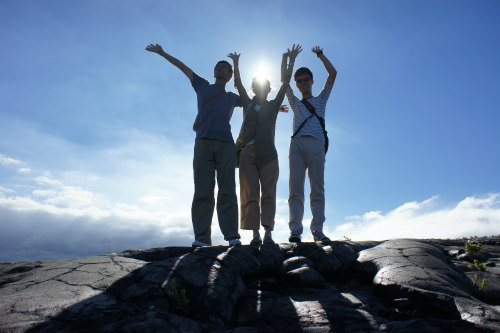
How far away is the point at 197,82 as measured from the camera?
513 cm

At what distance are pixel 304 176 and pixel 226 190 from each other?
135 cm

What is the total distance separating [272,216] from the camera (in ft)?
16.3

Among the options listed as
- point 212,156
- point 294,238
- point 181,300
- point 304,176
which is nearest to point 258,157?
point 212,156

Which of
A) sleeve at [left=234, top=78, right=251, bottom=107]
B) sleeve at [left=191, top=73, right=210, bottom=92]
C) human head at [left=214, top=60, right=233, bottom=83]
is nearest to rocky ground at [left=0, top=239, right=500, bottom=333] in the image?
sleeve at [left=234, top=78, right=251, bottom=107]

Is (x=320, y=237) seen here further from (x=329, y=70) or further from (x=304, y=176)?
(x=329, y=70)

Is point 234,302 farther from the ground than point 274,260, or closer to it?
closer to it

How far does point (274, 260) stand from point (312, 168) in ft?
5.49

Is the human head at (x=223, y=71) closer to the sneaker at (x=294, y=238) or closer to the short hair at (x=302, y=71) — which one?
the short hair at (x=302, y=71)

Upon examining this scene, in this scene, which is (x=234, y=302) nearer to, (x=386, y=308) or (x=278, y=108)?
(x=386, y=308)

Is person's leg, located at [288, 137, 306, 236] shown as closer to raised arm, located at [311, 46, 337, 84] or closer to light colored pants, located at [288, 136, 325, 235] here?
light colored pants, located at [288, 136, 325, 235]

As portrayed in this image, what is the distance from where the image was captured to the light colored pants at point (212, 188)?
4574 millimetres

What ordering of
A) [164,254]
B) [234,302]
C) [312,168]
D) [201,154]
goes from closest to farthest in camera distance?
[234,302], [164,254], [201,154], [312,168]

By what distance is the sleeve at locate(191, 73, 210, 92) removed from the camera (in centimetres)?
511

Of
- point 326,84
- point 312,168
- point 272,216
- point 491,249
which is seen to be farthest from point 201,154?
point 491,249
